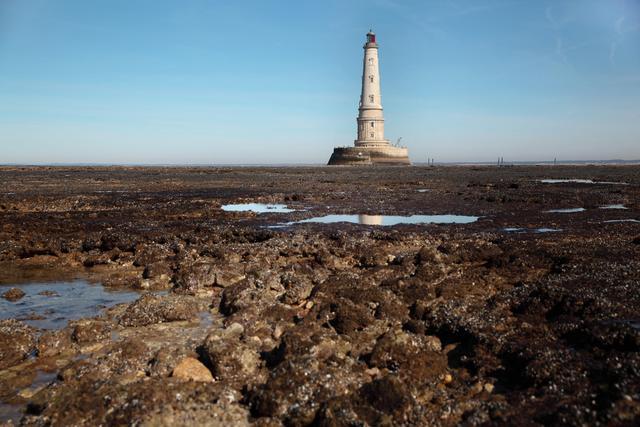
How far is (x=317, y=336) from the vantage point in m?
6.75

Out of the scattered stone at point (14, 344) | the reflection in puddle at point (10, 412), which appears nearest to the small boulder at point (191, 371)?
the reflection in puddle at point (10, 412)

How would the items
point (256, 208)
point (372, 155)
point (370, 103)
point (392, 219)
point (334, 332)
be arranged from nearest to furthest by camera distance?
point (334, 332) → point (392, 219) → point (256, 208) → point (370, 103) → point (372, 155)

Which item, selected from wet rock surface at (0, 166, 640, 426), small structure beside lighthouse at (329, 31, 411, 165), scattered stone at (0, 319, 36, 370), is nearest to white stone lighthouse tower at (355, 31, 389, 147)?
small structure beside lighthouse at (329, 31, 411, 165)

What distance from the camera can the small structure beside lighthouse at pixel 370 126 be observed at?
82.9m

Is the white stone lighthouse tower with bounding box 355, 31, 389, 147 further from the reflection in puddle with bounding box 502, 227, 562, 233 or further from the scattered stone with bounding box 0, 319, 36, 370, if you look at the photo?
the scattered stone with bounding box 0, 319, 36, 370

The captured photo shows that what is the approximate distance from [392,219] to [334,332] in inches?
528

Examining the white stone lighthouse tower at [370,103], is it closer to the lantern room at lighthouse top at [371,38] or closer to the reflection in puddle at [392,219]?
the lantern room at lighthouse top at [371,38]

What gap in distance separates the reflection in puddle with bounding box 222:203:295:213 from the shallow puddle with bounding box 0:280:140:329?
40.7ft

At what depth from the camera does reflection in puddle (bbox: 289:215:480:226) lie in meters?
19.2

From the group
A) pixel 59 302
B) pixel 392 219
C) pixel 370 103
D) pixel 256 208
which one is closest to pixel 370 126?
pixel 370 103

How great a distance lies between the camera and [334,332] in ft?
23.9

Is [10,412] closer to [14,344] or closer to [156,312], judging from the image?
[14,344]

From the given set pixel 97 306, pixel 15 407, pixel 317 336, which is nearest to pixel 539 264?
pixel 317 336

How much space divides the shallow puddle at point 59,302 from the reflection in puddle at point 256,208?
12.4 meters
